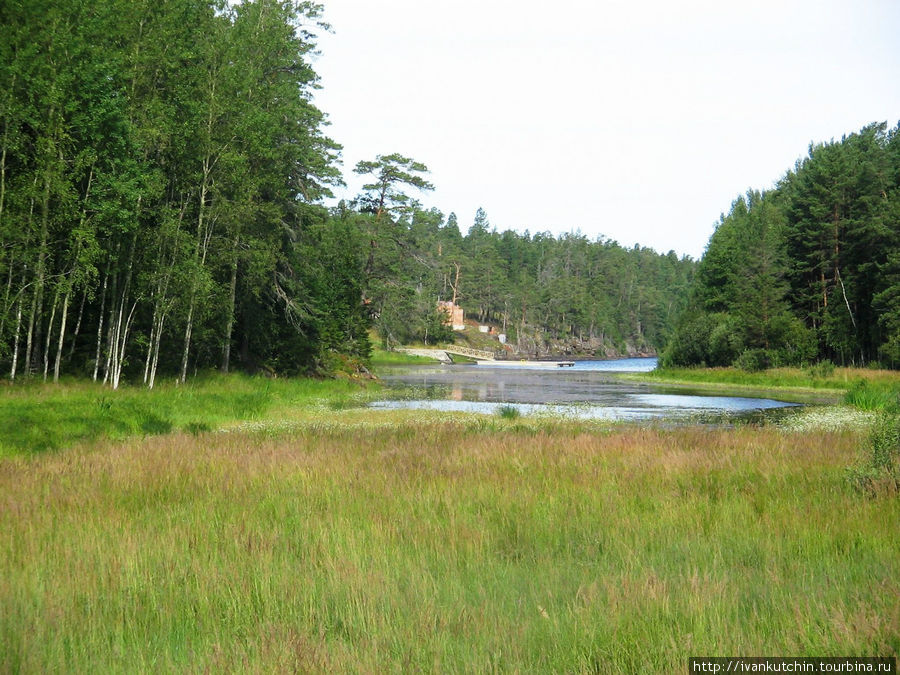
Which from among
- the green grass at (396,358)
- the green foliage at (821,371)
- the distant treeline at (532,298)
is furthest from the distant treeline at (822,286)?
the distant treeline at (532,298)

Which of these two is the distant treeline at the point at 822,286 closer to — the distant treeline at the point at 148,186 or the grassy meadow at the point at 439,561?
the distant treeline at the point at 148,186

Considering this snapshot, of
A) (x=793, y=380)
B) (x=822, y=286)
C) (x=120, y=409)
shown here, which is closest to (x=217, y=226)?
(x=120, y=409)

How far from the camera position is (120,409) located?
58.2 ft

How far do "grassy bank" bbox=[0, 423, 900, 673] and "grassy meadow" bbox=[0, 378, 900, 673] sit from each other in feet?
0.08

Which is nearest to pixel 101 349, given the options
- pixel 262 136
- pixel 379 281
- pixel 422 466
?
pixel 262 136

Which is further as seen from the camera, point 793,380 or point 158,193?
point 793,380

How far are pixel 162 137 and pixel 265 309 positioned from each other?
43.7ft

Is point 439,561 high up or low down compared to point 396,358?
up

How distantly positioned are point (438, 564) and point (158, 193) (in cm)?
2137

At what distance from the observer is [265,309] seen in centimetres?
3503

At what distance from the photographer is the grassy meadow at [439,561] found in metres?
3.71

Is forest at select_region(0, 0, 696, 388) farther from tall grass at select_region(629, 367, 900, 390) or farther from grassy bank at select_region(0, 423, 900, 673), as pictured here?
tall grass at select_region(629, 367, 900, 390)

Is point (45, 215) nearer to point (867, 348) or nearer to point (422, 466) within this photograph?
point (422, 466)

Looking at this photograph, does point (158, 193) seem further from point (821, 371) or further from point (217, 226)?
point (821, 371)
